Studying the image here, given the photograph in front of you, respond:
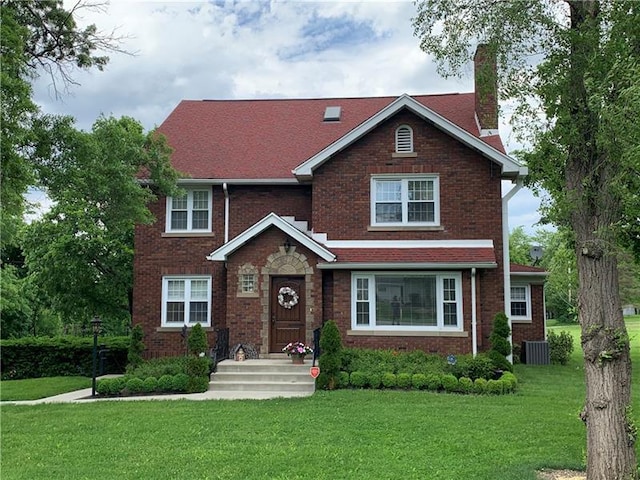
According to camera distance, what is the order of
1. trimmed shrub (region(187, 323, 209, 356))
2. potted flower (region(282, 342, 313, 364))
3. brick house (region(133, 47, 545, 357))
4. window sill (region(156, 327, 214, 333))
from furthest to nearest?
window sill (region(156, 327, 214, 333)) → brick house (region(133, 47, 545, 357)) → potted flower (region(282, 342, 313, 364)) → trimmed shrub (region(187, 323, 209, 356))

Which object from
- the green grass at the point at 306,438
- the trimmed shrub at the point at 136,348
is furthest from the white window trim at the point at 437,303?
the trimmed shrub at the point at 136,348

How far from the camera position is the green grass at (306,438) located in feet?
22.4

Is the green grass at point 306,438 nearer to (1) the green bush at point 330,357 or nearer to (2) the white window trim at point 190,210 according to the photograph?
(1) the green bush at point 330,357

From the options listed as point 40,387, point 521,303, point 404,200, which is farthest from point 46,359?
point 521,303

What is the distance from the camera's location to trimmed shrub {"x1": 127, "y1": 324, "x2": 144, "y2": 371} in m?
15.6

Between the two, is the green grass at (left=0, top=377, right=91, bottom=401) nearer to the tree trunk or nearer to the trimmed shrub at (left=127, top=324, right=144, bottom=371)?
the trimmed shrub at (left=127, top=324, right=144, bottom=371)

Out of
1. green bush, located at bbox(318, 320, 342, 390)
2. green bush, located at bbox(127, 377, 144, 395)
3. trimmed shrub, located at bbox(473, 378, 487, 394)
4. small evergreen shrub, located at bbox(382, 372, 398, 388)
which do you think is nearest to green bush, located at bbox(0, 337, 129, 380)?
green bush, located at bbox(127, 377, 144, 395)

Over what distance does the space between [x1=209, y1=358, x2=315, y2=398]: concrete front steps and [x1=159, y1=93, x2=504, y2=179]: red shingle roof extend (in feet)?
18.6

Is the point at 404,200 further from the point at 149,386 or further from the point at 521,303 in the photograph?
the point at 149,386

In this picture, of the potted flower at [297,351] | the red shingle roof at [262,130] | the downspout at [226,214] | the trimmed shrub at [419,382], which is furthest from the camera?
the red shingle roof at [262,130]

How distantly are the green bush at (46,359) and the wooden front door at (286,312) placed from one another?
234 inches

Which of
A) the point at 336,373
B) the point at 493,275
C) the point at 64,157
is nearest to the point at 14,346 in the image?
the point at 64,157

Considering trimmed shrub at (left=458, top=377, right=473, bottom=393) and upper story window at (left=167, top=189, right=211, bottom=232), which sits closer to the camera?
trimmed shrub at (left=458, top=377, right=473, bottom=393)

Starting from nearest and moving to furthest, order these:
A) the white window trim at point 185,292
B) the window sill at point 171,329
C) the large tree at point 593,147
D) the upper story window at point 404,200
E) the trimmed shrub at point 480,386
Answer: the large tree at point 593,147 → the trimmed shrub at point 480,386 → the upper story window at point 404,200 → the window sill at point 171,329 → the white window trim at point 185,292
